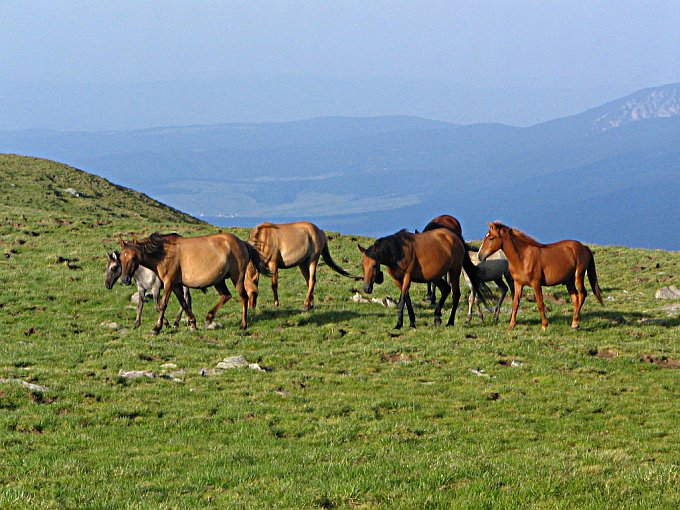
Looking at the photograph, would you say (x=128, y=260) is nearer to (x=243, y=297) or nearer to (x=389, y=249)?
(x=243, y=297)

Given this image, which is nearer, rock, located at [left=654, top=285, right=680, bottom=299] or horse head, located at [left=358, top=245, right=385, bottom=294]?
horse head, located at [left=358, top=245, right=385, bottom=294]

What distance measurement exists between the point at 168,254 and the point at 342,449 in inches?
414

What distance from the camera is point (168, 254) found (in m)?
21.3

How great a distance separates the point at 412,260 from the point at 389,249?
2.40 feet

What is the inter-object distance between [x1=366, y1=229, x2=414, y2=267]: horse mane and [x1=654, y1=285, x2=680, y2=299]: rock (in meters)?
11.7

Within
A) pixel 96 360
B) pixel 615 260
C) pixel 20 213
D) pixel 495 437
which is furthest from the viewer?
pixel 20 213

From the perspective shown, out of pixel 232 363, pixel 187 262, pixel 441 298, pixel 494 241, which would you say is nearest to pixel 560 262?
pixel 494 241

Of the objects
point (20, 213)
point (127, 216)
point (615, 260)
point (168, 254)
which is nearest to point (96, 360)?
point (168, 254)

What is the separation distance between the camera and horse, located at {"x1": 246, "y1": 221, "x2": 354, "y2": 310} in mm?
24797

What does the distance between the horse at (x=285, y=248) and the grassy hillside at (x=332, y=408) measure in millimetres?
773

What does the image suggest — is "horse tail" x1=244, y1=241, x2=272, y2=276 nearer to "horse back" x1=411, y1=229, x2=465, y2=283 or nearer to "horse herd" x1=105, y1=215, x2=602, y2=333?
"horse herd" x1=105, y1=215, x2=602, y2=333

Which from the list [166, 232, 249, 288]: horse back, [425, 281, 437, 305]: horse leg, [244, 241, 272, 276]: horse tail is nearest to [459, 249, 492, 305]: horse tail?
[425, 281, 437, 305]: horse leg

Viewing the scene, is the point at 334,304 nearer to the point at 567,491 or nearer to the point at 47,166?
the point at 567,491

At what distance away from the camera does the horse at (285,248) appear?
81.4 ft
